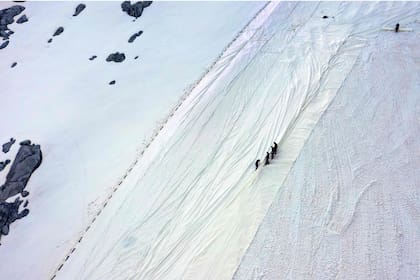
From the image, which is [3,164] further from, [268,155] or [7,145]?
[268,155]

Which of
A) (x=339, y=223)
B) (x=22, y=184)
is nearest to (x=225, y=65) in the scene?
(x=339, y=223)

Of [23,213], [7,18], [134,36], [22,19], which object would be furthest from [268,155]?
[7,18]

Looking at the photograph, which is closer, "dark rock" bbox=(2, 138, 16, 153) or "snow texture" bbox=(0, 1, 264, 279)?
"snow texture" bbox=(0, 1, 264, 279)

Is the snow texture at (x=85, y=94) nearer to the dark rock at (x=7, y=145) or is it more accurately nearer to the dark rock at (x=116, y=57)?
the dark rock at (x=7, y=145)

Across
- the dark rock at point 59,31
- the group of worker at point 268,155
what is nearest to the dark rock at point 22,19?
the dark rock at point 59,31

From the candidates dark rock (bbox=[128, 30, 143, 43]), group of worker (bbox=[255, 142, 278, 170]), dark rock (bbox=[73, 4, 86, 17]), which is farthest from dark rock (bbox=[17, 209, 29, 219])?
dark rock (bbox=[73, 4, 86, 17])

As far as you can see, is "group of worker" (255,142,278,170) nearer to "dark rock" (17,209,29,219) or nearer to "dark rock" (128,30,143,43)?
"dark rock" (17,209,29,219)
